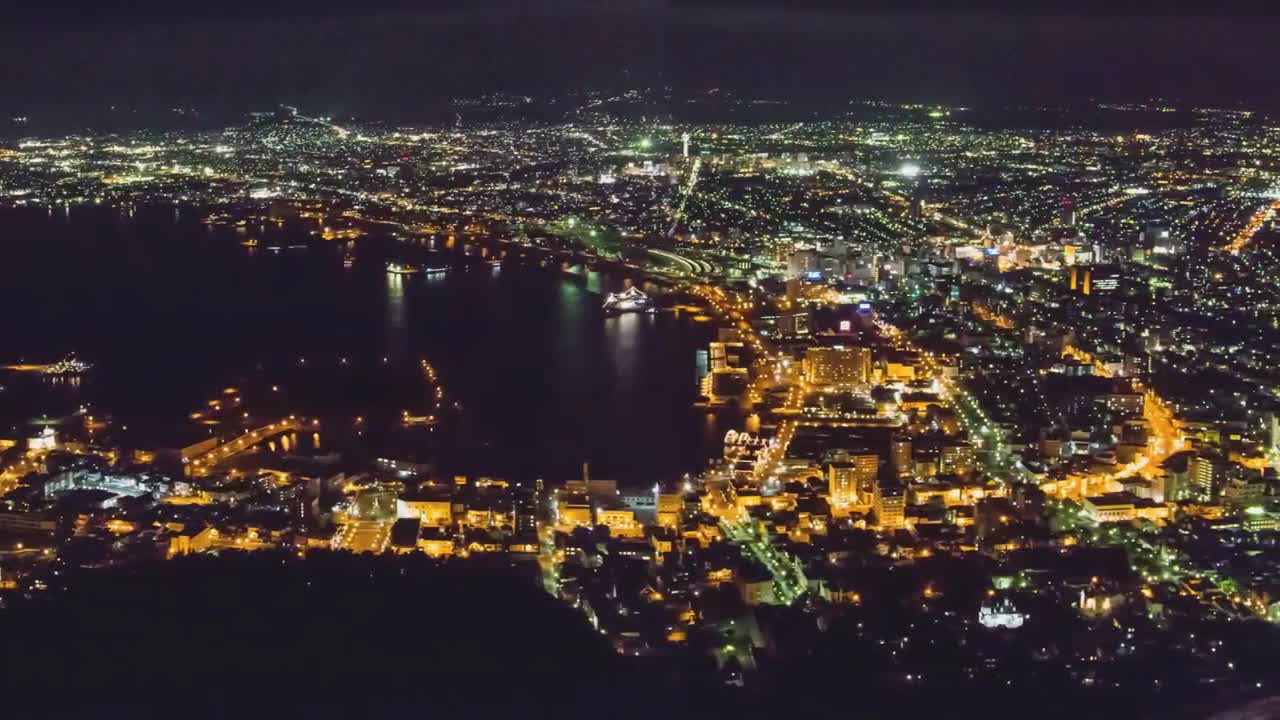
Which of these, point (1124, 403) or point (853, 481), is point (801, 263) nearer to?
point (1124, 403)

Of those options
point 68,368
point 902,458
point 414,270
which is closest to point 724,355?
point 902,458

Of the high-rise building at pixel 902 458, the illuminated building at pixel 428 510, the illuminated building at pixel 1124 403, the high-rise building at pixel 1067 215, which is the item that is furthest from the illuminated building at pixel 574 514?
the high-rise building at pixel 1067 215

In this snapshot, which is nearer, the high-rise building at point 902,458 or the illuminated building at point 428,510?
the illuminated building at point 428,510

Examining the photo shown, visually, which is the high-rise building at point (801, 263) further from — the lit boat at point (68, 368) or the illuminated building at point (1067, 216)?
the lit boat at point (68, 368)

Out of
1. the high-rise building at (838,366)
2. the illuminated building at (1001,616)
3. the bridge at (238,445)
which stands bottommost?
the illuminated building at (1001,616)

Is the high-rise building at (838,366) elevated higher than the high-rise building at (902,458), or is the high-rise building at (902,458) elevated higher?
the high-rise building at (838,366)

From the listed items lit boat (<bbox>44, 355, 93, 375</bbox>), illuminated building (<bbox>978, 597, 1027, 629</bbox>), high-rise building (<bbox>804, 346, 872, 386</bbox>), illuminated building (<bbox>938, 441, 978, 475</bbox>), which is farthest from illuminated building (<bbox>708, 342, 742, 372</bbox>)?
lit boat (<bbox>44, 355, 93, 375</bbox>)

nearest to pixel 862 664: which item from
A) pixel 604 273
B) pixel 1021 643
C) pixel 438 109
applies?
pixel 1021 643
